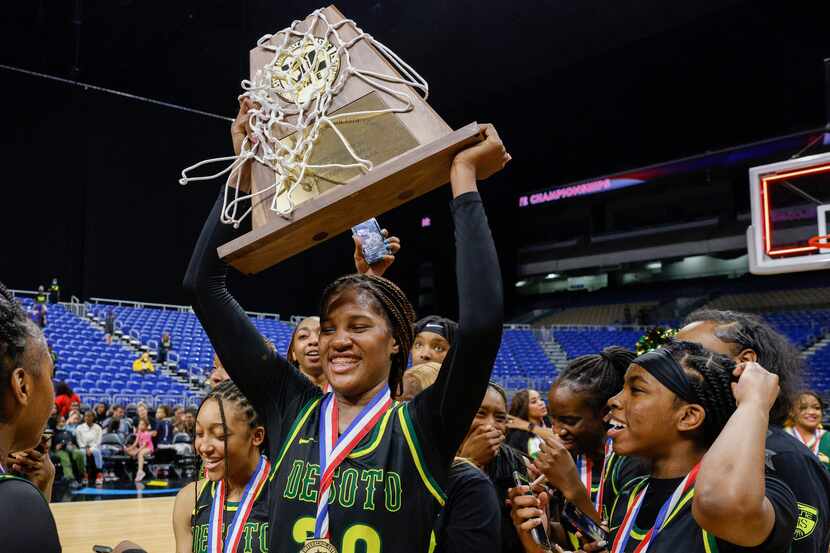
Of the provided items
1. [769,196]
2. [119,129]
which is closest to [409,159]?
[769,196]

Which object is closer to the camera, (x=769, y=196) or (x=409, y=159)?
(x=409, y=159)

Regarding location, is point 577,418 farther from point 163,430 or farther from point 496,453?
point 163,430

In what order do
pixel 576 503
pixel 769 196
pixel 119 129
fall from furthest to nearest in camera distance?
pixel 119 129 → pixel 769 196 → pixel 576 503

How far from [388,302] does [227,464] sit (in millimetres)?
964

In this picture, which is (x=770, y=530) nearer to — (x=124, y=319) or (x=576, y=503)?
(x=576, y=503)

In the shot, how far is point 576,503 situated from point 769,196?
534 cm

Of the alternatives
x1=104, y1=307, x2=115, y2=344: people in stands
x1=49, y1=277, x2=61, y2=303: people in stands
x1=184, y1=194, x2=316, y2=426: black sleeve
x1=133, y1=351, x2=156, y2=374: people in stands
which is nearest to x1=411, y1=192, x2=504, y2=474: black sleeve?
x1=184, y1=194, x2=316, y2=426: black sleeve

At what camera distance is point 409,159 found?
147cm

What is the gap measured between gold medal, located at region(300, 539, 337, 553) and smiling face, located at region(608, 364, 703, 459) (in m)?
0.70

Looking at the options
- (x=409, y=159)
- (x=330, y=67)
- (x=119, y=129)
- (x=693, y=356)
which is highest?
(x=119, y=129)

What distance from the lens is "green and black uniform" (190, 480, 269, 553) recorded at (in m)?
2.12

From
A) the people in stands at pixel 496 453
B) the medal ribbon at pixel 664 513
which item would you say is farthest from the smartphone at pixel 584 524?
the medal ribbon at pixel 664 513

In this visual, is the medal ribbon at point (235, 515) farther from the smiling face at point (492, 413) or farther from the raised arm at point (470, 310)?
the raised arm at point (470, 310)

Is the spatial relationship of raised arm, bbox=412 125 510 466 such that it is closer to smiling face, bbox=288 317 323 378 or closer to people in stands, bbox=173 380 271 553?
people in stands, bbox=173 380 271 553
